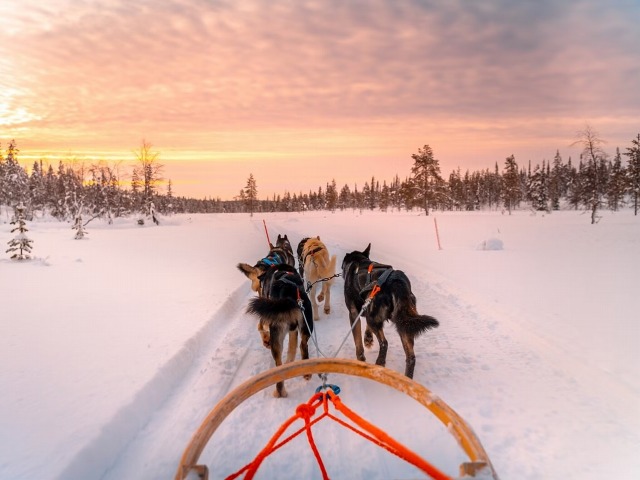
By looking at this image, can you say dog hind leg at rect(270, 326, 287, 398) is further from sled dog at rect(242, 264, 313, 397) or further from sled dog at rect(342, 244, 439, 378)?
sled dog at rect(342, 244, 439, 378)

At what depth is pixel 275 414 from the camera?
3.90 metres

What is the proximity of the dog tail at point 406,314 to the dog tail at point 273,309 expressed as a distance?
1.26 meters

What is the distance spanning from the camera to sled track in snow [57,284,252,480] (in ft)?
10.0

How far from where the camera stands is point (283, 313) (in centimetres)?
405

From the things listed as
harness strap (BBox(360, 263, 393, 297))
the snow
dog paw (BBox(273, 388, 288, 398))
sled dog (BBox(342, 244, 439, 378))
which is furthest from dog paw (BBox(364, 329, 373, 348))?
dog paw (BBox(273, 388, 288, 398))

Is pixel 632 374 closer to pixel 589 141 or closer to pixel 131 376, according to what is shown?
pixel 131 376

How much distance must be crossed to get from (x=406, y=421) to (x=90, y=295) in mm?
8163

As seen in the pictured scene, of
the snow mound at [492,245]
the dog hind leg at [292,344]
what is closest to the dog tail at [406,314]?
the dog hind leg at [292,344]

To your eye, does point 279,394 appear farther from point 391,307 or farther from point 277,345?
point 391,307

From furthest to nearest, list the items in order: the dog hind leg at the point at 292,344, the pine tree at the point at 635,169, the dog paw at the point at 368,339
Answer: the pine tree at the point at 635,169
the dog paw at the point at 368,339
the dog hind leg at the point at 292,344

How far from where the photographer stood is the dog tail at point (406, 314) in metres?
4.20

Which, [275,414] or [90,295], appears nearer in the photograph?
[275,414]

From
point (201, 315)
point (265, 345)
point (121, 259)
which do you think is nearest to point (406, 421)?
point (265, 345)

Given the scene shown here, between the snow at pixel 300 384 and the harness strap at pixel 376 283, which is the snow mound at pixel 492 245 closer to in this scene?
the snow at pixel 300 384
